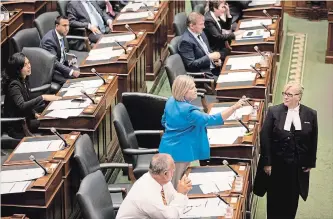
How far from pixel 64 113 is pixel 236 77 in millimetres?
1781

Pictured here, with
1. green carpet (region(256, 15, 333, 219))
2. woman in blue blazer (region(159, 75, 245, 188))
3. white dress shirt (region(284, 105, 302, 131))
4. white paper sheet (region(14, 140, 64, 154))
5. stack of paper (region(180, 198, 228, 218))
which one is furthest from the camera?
green carpet (region(256, 15, 333, 219))

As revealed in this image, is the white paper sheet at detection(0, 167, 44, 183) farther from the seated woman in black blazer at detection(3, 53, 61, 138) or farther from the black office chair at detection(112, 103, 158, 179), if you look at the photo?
the seated woman in black blazer at detection(3, 53, 61, 138)

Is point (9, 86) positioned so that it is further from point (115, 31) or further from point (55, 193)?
point (115, 31)

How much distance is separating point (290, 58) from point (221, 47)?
1.78 m

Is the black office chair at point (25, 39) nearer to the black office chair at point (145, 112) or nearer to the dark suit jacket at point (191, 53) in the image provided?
the dark suit jacket at point (191, 53)

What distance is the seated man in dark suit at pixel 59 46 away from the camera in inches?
322

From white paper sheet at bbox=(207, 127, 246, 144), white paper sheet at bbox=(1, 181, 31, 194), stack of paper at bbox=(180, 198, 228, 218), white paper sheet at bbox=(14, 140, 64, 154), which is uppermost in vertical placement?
white paper sheet at bbox=(207, 127, 246, 144)

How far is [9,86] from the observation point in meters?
7.12

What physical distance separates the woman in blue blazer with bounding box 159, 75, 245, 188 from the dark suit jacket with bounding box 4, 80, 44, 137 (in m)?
1.42

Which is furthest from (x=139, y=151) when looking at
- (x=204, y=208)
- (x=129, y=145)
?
(x=204, y=208)

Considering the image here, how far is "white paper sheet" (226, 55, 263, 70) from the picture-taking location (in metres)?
8.08

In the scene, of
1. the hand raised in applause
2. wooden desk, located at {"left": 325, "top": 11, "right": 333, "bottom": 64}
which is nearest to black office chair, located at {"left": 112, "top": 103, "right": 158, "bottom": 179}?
the hand raised in applause

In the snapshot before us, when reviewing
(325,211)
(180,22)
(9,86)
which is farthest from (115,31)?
(325,211)

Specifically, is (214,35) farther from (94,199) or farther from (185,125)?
(94,199)
